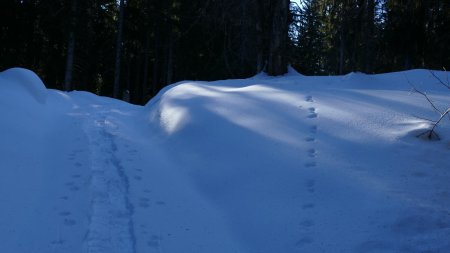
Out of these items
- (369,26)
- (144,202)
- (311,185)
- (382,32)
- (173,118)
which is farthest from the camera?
(382,32)

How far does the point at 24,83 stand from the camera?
1259 cm

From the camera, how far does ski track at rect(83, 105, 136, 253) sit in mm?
4125

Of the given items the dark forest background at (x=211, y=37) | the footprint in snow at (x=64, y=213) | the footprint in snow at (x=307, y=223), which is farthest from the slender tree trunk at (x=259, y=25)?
the footprint in snow at (x=64, y=213)

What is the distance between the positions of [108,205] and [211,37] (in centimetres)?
1082

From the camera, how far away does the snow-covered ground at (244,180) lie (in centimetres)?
415

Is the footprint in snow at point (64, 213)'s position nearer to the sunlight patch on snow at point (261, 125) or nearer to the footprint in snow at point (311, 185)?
the footprint in snow at point (311, 185)

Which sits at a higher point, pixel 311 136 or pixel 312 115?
pixel 312 115

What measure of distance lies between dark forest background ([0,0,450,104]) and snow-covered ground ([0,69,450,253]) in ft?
16.1

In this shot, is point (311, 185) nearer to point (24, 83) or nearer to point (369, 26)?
point (369, 26)

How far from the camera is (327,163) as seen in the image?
5.31 meters

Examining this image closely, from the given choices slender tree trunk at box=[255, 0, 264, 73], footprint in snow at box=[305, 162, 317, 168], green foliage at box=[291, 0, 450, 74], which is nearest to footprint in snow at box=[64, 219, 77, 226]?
footprint in snow at box=[305, 162, 317, 168]

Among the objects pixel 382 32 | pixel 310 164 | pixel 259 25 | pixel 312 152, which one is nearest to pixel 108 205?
pixel 310 164

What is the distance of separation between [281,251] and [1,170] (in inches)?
152

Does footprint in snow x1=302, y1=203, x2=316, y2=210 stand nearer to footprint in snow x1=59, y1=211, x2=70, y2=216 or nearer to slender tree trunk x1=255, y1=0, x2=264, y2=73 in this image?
footprint in snow x1=59, y1=211, x2=70, y2=216
